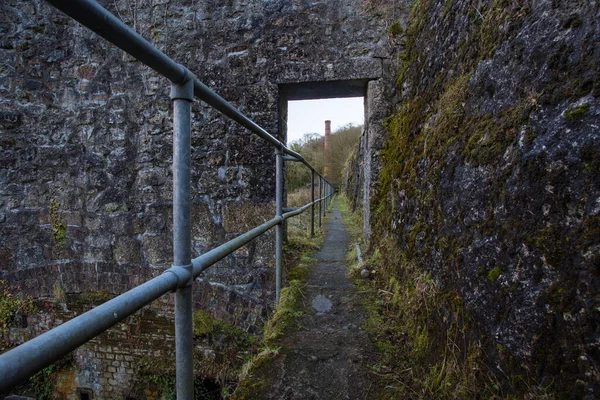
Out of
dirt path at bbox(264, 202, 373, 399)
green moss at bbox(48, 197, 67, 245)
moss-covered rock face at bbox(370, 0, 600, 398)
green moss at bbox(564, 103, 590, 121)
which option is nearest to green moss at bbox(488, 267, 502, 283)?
moss-covered rock face at bbox(370, 0, 600, 398)

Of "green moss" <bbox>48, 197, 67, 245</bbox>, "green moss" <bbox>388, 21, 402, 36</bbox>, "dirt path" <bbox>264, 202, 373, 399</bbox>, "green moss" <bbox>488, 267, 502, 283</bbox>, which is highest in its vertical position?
"green moss" <bbox>388, 21, 402, 36</bbox>

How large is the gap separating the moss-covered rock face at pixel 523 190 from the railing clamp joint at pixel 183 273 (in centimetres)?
92

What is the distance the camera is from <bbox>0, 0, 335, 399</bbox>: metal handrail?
43cm

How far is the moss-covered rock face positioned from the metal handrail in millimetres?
889

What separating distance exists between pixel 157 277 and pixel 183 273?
138 mm

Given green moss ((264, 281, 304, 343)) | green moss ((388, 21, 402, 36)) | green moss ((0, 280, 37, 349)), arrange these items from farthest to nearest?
green moss ((0, 280, 37, 349)), green moss ((388, 21, 402, 36)), green moss ((264, 281, 304, 343))

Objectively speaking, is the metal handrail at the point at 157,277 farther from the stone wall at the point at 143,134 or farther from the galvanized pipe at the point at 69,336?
the stone wall at the point at 143,134

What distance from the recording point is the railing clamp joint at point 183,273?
0.78m

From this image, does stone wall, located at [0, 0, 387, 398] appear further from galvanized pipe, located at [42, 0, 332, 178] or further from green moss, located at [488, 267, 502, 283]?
galvanized pipe, located at [42, 0, 332, 178]

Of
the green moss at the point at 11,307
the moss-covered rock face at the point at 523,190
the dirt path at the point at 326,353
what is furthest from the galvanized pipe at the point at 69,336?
the green moss at the point at 11,307

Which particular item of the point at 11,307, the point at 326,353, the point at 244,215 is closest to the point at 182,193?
the point at 326,353

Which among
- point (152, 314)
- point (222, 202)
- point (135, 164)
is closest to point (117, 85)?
point (135, 164)

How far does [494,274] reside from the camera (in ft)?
3.48

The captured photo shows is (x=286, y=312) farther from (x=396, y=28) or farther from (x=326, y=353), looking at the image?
(x=396, y=28)
